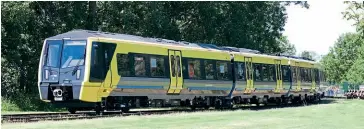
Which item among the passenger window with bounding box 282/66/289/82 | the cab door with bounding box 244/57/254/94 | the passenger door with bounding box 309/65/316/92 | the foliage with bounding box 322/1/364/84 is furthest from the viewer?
the foliage with bounding box 322/1/364/84

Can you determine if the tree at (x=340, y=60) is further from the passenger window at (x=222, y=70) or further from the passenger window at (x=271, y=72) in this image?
the passenger window at (x=222, y=70)

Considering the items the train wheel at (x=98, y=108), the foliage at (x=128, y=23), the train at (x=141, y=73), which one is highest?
the foliage at (x=128, y=23)

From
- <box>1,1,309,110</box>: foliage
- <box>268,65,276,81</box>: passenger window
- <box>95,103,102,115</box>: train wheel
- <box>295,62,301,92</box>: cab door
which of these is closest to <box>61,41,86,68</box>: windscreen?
<box>95,103,102,115</box>: train wheel

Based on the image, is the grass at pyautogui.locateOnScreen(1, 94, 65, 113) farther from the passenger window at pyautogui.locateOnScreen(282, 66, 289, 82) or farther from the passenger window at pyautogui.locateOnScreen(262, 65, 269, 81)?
the passenger window at pyautogui.locateOnScreen(282, 66, 289, 82)

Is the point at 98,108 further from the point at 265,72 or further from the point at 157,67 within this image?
the point at 265,72

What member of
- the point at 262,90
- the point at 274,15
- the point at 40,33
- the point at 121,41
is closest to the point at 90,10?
the point at 40,33

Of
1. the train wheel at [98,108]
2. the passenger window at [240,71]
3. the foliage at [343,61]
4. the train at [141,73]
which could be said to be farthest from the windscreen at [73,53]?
the foliage at [343,61]

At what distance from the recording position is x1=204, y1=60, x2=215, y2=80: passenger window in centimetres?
2650

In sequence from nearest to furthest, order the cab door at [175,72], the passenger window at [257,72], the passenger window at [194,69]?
the cab door at [175,72] < the passenger window at [194,69] < the passenger window at [257,72]

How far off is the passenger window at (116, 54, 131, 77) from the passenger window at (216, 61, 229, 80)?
7.50m

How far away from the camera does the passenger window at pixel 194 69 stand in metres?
25.1

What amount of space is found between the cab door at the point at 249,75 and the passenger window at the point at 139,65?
970 cm

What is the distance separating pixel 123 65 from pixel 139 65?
1.00 m

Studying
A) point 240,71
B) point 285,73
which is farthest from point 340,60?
point 240,71
